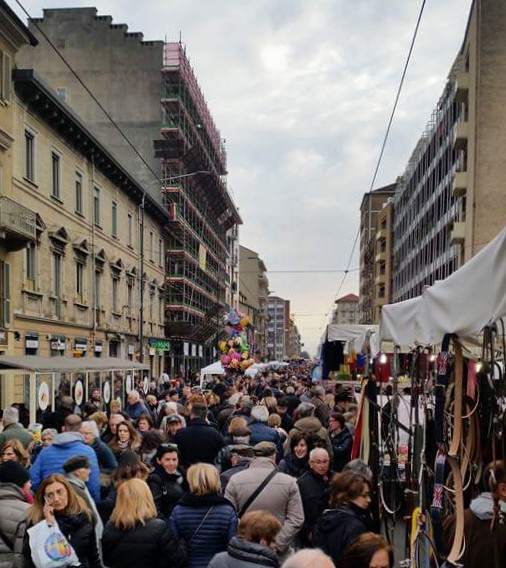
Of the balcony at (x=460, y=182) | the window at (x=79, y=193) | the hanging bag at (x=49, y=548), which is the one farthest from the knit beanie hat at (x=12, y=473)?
the balcony at (x=460, y=182)

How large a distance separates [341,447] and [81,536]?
4.76 meters

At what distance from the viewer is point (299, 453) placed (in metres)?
6.80

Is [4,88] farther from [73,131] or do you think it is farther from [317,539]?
[317,539]

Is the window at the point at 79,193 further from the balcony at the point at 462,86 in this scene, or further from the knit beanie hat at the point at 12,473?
the balcony at the point at 462,86

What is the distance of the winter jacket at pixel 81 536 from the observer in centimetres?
478

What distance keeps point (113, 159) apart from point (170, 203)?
48.8ft

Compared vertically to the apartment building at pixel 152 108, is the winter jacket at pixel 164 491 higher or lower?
lower

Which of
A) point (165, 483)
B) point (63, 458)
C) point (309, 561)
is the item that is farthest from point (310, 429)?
point (309, 561)

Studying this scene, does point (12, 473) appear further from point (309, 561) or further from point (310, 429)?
point (310, 429)

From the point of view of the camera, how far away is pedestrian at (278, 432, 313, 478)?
266 inches

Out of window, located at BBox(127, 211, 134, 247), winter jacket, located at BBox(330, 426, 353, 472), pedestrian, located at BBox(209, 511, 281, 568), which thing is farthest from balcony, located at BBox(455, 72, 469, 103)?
pedestrian, located at BBox(209, 511, 281, 568)

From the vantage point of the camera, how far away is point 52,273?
25.4m

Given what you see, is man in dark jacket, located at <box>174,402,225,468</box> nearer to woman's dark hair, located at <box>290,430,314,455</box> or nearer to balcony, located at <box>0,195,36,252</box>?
woman's dark hair, located at <box>290,430,314,455</box>

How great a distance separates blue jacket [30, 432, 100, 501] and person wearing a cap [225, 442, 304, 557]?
63.4 inches
